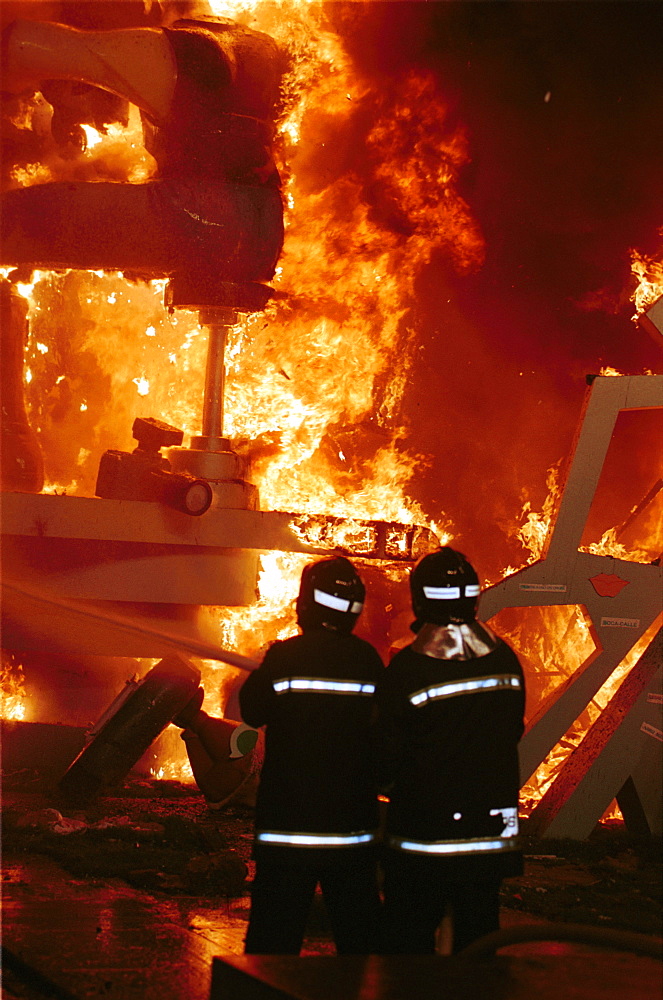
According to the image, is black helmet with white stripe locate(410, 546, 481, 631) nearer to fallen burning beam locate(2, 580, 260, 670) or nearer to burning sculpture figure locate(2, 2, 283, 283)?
fallen burning beam locate(2, 580, 260, 670)

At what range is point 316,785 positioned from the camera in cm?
375

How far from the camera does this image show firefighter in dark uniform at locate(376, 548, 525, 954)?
12.2ft

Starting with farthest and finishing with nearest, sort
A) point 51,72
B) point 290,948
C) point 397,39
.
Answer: point 397,39 → point 51,72 → point 290,948

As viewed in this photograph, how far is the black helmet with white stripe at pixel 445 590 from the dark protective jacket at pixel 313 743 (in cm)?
34

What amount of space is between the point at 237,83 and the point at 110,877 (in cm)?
580

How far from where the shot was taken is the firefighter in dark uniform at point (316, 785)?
12.2 ft

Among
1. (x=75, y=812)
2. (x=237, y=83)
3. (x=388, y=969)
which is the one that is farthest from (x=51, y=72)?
(x=388, y=969)

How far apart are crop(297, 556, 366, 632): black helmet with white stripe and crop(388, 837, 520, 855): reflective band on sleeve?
0.82 metres

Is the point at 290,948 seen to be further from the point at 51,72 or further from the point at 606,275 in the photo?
the point at 606,275

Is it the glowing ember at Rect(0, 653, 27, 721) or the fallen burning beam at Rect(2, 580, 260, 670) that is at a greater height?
the fallen burning beam at Rect(2, 580, 260, 670)

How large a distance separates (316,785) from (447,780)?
483 mm

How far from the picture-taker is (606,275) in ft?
30.4

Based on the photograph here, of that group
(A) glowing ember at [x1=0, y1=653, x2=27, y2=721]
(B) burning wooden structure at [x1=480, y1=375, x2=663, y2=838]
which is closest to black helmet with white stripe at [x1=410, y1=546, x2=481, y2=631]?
(B) burning wooden structure at [x1=480, y1=375, x2=663, y2=838]

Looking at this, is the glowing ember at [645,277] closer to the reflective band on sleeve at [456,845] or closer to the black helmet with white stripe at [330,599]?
the black helmet with white stripe at [330,599]
